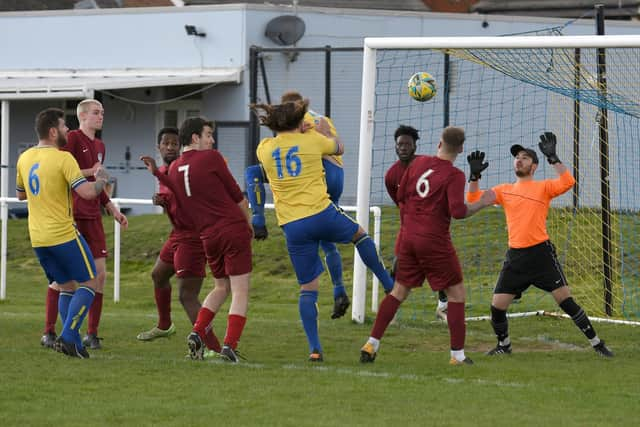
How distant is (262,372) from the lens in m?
9.22

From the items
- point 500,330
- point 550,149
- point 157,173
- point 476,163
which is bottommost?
point 500,330

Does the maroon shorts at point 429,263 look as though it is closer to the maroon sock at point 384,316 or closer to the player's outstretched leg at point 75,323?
the maroon sock at point 384,316

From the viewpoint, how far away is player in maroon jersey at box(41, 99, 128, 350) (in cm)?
1093

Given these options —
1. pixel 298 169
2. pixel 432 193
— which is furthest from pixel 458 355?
pixel 298 169

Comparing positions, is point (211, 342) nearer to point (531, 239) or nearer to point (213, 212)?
point (213, 212)

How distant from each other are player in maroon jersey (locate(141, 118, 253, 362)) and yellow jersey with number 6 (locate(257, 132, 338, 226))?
38cm

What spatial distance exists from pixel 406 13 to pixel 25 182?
59.4 feet

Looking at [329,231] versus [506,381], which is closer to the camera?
[506,381]

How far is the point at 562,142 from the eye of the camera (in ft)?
54.3

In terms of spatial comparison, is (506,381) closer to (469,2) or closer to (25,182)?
(25,182)

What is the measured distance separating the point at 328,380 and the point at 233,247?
1.54 m

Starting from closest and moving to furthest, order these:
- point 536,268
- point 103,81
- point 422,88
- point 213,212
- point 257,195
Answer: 1. point 213,212
2. point 536,268
3. point 257,195
4. point 422,88
5. point 103,81

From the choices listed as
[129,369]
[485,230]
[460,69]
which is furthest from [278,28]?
[129,369]

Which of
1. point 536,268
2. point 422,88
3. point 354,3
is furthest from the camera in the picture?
point 354,3
